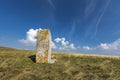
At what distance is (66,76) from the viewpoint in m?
17.0

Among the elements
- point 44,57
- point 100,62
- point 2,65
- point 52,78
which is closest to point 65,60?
point 44,57

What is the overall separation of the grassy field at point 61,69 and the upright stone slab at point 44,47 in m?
0.87

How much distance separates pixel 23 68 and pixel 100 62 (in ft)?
32.3

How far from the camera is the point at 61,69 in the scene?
62.2 ft

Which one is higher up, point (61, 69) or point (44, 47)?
point (44, 47)

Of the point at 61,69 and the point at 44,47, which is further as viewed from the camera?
the point at 44,47

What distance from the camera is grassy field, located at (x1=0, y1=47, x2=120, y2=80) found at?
55.4ft

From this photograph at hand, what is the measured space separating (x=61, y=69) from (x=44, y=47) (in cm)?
422

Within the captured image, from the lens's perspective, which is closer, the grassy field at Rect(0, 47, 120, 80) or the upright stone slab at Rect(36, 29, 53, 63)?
the grassy field at Rect(0, 47, 120, 80)

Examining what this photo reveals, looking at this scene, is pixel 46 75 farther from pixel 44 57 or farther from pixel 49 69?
pixel 44 57

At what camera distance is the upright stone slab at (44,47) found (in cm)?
2147

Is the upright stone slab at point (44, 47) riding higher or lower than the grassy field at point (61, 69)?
higher

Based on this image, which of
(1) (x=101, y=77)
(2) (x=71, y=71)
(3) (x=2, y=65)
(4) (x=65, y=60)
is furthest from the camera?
(4) (x=65, y=60)

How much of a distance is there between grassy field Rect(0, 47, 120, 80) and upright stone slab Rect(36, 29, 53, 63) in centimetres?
87
